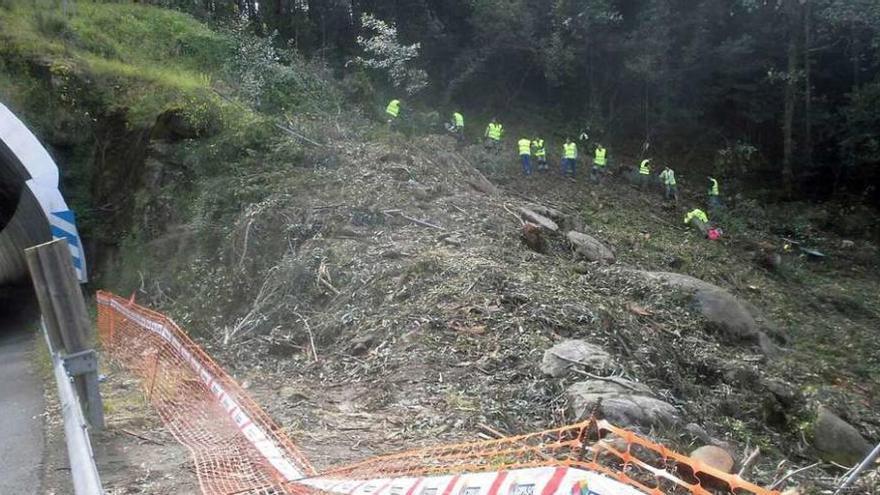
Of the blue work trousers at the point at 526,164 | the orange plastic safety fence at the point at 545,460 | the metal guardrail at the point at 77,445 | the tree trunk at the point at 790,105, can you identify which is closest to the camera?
the metal guardrail at the point at 77,445

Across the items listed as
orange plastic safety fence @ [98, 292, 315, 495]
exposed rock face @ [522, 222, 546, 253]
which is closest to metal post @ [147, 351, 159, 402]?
orange plastic safety fence @ [98, 292, 315, 495]

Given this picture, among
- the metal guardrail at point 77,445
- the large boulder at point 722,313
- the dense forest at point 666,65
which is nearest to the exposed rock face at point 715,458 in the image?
the metal guardrail at point 77,445

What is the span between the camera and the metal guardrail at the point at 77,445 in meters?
4.17

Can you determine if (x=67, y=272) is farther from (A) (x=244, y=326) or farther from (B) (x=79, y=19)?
(B) (x=79, y=19)

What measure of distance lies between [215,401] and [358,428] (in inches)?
54.0

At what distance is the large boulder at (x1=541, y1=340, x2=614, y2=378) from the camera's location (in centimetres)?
773

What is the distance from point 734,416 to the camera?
349 inches

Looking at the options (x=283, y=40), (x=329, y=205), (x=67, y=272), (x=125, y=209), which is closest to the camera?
(x=67, y=272)

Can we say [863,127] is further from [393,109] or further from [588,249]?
[588,249]

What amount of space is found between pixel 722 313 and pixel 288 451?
27.2 ft

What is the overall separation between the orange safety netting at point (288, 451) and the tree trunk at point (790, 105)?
2504 cm

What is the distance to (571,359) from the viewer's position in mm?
7855

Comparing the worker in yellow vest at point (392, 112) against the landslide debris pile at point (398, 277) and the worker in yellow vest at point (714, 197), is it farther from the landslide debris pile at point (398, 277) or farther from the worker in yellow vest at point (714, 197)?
the worker in yellow vest at point (714, 197)

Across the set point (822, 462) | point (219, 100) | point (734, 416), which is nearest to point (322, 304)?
point (734, 416)
